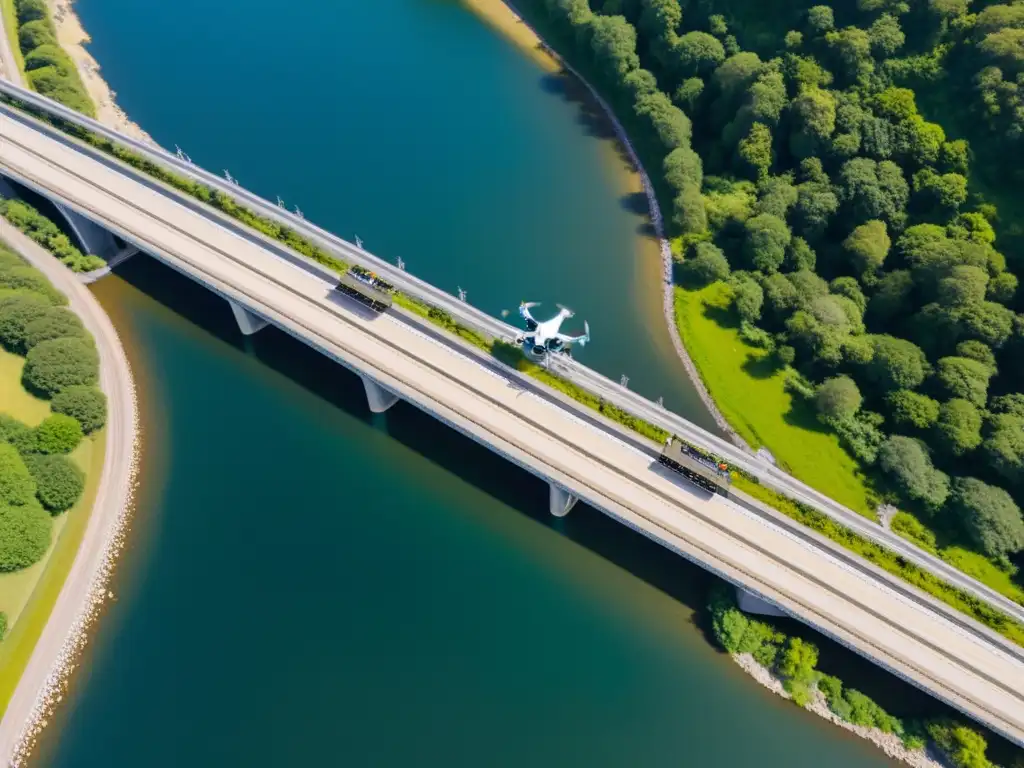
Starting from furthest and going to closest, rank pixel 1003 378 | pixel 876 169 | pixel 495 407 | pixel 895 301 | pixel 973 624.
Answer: pixel 876 169, pixel 895 301, pixel 1003 378, pixel 495 407, pixel 973 624

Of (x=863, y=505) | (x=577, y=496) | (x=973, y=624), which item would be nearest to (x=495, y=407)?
(x=577, y=496)

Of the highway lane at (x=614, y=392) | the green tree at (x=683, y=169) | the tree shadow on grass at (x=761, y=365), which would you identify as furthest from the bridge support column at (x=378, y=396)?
the green tree at (x=683, y=169)

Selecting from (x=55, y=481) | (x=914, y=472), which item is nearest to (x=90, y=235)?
(x=55, y=481)

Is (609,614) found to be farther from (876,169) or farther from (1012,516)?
(876,169)

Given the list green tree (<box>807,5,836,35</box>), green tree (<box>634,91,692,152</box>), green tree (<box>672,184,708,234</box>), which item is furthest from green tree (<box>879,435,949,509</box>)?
green tree (<box>807,5,836,35</box>)

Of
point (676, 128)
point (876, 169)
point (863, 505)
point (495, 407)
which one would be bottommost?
point (495, 407)

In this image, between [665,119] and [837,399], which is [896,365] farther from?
[665,119]

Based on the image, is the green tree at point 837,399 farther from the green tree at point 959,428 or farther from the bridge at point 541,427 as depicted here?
the bridge at point 541,427
